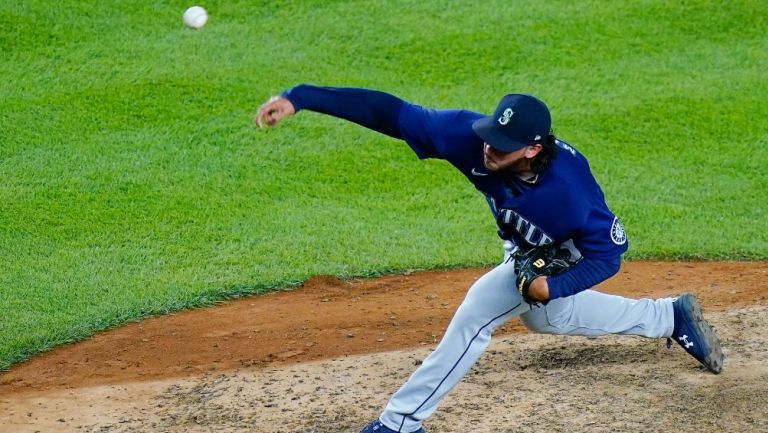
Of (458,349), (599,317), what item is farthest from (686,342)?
(458,349)

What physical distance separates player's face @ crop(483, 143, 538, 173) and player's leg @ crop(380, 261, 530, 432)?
1.69 feet

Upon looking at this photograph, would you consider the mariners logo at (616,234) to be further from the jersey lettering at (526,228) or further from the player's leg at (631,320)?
the player's leg at (631,320)

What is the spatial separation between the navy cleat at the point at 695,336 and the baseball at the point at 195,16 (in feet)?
19.1

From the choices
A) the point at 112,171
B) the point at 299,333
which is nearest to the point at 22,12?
the point at 112,171

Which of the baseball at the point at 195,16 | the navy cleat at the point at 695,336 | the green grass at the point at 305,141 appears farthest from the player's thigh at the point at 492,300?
the baseball at the point at 195,16

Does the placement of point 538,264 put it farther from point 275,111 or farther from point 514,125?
point 275,111

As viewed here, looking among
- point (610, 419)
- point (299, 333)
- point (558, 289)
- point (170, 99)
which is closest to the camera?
point (558, 289)

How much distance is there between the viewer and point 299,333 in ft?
20.3

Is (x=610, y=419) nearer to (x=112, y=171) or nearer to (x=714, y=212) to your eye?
(x=714, y=212)

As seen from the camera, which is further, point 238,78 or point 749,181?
point 238,78

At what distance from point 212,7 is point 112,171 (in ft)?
9.42

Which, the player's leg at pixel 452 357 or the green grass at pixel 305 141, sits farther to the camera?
the green grass at pixel 305 141

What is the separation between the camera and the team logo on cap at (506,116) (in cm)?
437

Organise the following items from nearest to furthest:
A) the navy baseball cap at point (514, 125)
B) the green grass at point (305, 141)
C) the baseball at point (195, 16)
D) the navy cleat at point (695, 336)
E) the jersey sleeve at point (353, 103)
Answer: the navy baseball cap at point (514, 125)
the jersey sleeve at point (353, 103)
the navy cleat at point (695, 336)
the green grass at point (305, 141)
the baseball at point (195, 16)
